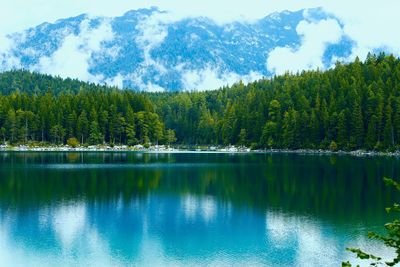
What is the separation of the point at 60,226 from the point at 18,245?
5.38m

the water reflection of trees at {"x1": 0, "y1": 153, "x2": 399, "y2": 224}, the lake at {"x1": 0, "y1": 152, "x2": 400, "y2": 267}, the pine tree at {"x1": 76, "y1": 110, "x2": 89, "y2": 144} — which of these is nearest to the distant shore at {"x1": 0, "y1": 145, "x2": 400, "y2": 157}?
the pine tree at {"x1": 76, "y1": 110, "x2": 89, "y2": 144}

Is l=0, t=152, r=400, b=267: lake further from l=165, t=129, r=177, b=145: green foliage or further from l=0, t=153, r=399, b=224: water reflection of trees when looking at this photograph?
l=165, t=129, r=177, b=145: green foliage

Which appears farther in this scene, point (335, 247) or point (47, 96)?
point (47, 96)

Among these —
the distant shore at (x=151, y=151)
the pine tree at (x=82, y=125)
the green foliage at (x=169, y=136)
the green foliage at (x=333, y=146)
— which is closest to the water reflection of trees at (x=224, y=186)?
the distant shore at (x=151, y=151)

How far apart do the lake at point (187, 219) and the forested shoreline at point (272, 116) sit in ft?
211

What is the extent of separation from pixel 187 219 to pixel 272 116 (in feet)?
391

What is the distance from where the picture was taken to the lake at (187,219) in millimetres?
29203

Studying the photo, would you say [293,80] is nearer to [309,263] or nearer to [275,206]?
[275,206]

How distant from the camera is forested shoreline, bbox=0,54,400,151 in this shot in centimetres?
13012

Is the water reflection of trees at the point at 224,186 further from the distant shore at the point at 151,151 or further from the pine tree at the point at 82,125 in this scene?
the pine tree at the point at 82,125

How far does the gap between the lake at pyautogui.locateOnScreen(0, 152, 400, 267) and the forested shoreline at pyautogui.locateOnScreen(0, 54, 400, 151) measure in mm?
64395

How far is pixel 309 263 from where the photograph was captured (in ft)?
92.0

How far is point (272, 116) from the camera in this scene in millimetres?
155875

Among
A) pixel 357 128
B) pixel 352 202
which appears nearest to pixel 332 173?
pixel 352 202
